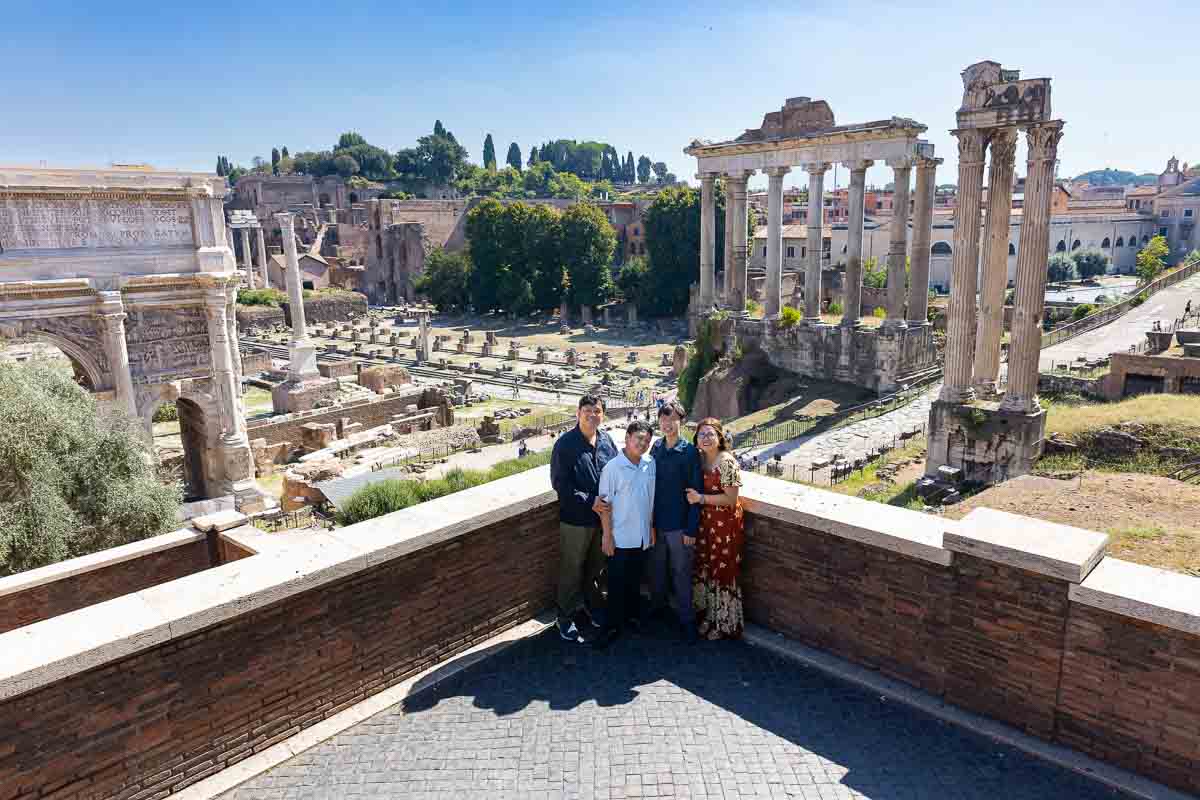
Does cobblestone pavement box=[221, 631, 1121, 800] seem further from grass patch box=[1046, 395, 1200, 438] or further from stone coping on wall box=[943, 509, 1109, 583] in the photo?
grass patch box=[1046, 395, 1200, 438]

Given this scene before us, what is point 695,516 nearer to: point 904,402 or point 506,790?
point 506,790

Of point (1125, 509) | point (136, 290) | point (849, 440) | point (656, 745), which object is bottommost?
point (849, 440)

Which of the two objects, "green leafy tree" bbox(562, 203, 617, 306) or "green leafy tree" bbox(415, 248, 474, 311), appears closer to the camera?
"green leafy tree" bbox(562, 203, 617, 306)

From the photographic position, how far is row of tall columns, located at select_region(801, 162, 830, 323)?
25156mm

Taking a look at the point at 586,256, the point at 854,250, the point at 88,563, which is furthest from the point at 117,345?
the point at 586,256

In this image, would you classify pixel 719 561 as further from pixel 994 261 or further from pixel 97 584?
pixel 994 261

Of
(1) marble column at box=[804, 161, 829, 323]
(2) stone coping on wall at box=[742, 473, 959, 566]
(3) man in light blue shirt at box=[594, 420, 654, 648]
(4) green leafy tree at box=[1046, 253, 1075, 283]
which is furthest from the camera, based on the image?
(4) green leafy tree at box=[1046, 253, 1075, 283]

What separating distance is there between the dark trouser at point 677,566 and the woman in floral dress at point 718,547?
89 mm

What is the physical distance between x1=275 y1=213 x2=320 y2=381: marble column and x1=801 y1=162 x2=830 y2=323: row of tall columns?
1973 centimetres

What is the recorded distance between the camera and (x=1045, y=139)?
1444cm

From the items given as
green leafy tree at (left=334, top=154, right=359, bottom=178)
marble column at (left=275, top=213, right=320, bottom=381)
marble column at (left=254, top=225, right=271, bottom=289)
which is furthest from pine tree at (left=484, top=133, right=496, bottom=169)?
marble column at (left=275, top=213, right=320, bottom=381)

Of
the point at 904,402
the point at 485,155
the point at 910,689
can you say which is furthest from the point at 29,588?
the point at 485,155

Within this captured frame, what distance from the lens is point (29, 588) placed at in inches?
214

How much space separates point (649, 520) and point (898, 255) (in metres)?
20.9
